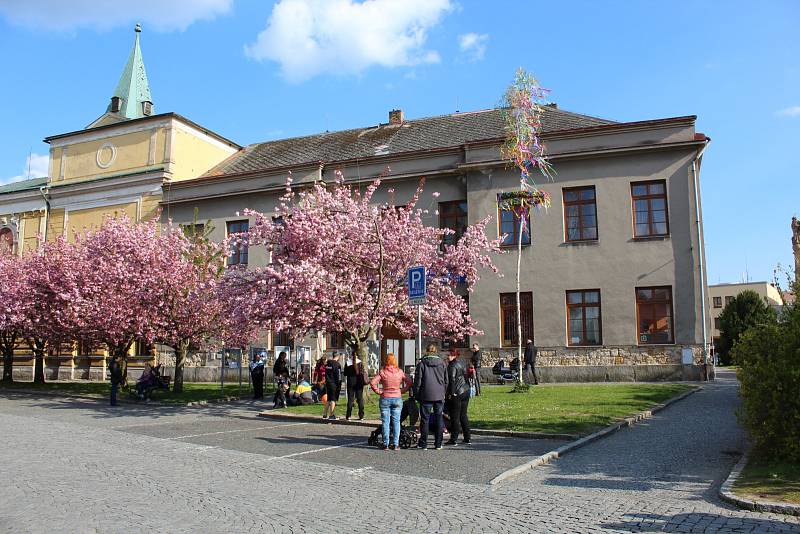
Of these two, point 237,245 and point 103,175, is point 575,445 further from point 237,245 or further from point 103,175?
point 103,175

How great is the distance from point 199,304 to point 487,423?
44.6 feet

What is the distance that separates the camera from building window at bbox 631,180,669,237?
25.3 m

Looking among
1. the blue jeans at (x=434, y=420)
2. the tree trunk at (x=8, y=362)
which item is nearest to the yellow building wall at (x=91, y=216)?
the tree trunk at (x=8, y=362)

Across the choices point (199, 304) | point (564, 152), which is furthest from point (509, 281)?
point (199, 304)

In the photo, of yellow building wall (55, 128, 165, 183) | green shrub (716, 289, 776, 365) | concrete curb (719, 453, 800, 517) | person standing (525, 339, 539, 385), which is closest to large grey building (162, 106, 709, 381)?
person standing (525, 339, 539, 385)

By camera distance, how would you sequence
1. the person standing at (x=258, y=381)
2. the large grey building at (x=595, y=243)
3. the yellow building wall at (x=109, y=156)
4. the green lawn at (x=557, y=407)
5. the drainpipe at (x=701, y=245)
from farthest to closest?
the yellow building wall at (x=109, y=156) < the large grey building at (x=595, y=243) < the drainpipe at (x=701, y=245) < the person standing at (x=258, y=381) < the green lawn at (x=557, y=407)

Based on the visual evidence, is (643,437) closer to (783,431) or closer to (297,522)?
(783,431)

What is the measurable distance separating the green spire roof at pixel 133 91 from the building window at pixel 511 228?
25.8m

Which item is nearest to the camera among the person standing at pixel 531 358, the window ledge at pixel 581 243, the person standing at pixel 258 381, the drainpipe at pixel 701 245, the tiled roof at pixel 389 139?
the person standing at pixel 258 381

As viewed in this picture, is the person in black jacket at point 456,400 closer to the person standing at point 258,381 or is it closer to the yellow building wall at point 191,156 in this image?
the person standing at point 258,381

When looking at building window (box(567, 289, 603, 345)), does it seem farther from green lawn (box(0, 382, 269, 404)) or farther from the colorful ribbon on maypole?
green lawn (box(0, 382, 269, 404))

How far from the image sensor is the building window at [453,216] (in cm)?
2817

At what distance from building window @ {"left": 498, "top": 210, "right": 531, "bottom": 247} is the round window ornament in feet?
76.7

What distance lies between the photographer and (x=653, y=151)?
25172 millimetres
